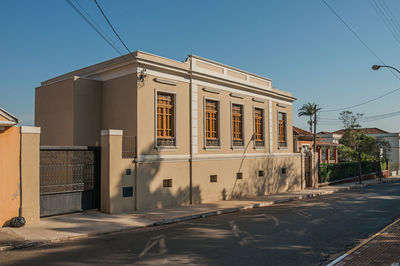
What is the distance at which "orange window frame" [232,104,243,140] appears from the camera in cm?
1944

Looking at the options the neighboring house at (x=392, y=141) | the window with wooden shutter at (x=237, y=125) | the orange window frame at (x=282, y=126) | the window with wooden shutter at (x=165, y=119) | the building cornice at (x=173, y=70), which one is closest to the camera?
the building cornice at (x=173, y=70)

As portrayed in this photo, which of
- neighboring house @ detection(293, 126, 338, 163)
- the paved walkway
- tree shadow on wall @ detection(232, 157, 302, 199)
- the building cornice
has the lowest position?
the paved walkway

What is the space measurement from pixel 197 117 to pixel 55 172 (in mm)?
7225

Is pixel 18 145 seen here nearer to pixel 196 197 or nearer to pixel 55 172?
pixel 55 172

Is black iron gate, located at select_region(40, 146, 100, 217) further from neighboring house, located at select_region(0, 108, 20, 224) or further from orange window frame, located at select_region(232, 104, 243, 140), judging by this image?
orange window frame, located at select_region(232, 104, 243, 140)

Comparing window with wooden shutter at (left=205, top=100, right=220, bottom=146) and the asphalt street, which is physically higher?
window with wooden shutter at (left=205, top=100, right=220, bottom=146)

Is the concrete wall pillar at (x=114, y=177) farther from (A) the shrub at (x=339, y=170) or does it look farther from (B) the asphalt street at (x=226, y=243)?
(A) the shrub at (x=339, y=170)

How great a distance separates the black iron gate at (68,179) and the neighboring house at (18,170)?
2.13ft

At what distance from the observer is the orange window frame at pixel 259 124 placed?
21.2 metres

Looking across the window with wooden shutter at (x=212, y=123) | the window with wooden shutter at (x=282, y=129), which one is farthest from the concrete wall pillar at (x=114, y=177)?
the window with wooden shutter at (x=282, y=129)

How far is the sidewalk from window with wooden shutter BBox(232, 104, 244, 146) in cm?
419

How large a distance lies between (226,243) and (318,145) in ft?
125

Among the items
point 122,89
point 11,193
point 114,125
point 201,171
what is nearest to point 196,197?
point 201,171

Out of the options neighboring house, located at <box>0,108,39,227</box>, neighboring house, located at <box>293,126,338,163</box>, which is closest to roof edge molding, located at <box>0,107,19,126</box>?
neighboring house, located at <box>0,108,39,227</box>
